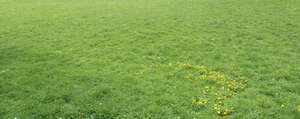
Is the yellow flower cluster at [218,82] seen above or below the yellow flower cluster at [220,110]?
above

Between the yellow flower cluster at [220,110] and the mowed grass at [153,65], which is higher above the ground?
the mowed grass at [153,65]

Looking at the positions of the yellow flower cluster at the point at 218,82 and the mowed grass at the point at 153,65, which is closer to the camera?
the mowed grass at the point at 153,65

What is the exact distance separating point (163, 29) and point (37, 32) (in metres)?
8.72

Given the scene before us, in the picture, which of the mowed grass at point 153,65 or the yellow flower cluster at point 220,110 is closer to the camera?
the yellow flower cluster at point 220,110

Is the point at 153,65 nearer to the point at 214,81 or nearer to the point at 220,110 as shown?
the point at 214,81

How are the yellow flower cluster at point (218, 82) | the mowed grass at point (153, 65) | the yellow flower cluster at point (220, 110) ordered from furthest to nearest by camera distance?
1. the yellow flower cluster at point (218, 82)
2. the mowed grass at point (153, 65)
3. the yellow flower cluster at point (220, 110)

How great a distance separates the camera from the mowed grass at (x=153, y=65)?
24.9ft

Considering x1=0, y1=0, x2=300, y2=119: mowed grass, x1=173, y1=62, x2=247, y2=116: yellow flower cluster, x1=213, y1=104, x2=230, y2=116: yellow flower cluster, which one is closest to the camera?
x1=213, y1=104, x2=230, y2=116: yellow flower cluster

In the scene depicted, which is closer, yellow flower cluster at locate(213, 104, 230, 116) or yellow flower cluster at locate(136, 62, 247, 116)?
yellow flower cluster at locate(213, 104, 230, 116)

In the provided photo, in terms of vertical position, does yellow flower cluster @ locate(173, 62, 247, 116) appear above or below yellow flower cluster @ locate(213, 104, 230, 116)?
above

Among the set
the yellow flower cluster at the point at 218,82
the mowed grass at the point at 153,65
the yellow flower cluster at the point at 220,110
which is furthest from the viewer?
the yellow flower cluster at the point at 218,82

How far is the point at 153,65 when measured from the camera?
1065 centimetres

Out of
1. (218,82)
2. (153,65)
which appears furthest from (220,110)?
(153,65)

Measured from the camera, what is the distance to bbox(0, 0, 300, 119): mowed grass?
7586 mm
